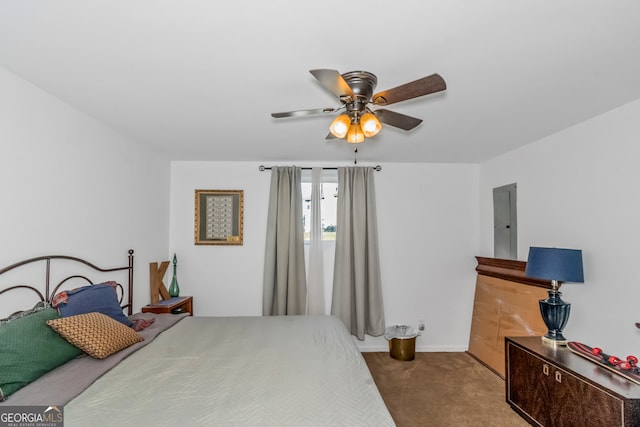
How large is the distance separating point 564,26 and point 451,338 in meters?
3.92

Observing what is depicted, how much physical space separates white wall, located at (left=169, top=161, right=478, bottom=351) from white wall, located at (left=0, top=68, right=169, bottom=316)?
664mm

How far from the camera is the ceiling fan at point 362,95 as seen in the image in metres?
1.67

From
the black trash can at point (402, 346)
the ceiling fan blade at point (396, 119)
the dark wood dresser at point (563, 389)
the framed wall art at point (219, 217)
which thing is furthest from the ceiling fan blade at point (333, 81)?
the black trash can at point (402, 346)

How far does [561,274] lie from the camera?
8.75ft

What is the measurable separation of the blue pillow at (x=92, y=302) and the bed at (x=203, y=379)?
0.02m

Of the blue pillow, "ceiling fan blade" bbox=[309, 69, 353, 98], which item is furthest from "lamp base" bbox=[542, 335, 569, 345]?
the blue pillow

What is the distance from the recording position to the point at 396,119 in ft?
6.98

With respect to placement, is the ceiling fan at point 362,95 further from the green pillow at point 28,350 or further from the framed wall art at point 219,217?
the framed wall art at point 219,217

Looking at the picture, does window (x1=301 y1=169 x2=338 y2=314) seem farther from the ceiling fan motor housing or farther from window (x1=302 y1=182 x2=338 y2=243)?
the ceiling fan motor housing

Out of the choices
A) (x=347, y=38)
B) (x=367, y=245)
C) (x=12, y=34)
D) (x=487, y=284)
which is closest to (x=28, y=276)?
(x=12, y=34)

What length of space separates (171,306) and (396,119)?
121 inches

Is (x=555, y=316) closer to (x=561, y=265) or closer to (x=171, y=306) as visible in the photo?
(x=561, y=265)

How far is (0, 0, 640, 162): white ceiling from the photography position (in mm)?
1531

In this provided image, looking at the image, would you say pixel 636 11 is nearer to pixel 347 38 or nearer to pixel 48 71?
pixel 347 38
